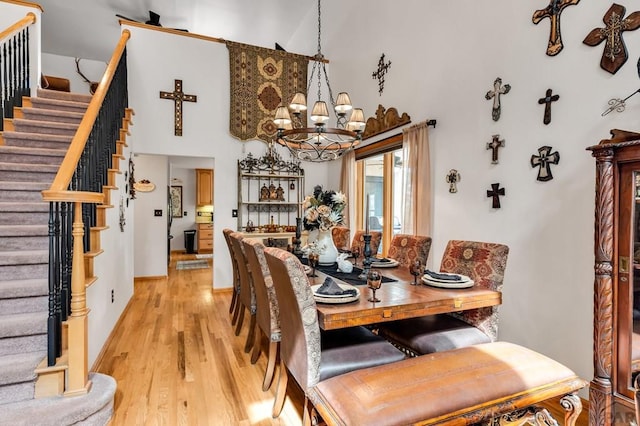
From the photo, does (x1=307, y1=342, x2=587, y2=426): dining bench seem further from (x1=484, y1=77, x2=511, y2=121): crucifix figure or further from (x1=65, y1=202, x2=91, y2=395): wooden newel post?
(x1=484, y1=77, x2=511, y2=121): crucifix figure

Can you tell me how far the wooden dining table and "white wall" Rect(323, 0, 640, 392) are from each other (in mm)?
724

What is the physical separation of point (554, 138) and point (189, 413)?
10.2 ft

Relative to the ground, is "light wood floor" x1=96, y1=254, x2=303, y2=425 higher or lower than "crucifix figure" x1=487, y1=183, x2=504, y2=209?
lower

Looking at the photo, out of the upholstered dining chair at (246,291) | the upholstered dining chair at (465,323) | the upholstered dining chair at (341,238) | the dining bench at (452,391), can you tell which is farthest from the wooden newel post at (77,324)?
the upholstered dining chair at (341,238)

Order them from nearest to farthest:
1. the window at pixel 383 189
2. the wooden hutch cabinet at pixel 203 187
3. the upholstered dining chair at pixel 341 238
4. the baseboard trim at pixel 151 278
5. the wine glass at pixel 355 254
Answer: the wine glass at pixel 355 254 → the upholstered dining chair at pixel 341 238 → the window at pixel 383 189 → the baseboard trim at pixel 151 278 → the wooden hutch cabinet at pixel 203 187

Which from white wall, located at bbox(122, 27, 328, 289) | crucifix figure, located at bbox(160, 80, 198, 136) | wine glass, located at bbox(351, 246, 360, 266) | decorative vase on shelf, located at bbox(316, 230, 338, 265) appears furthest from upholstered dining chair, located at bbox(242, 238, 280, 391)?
crucifix figure, located at bbox(160, 80, 198, 136)

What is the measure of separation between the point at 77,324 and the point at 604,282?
286 cm

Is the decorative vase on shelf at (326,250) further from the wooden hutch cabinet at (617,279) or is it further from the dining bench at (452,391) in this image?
the wooden hutch cabinet at (617,279)

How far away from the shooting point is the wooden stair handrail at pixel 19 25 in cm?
370

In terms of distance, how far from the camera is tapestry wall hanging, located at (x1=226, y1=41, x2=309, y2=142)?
5.39 metres

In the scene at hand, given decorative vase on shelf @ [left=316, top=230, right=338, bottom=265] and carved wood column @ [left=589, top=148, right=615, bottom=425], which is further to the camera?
decorative vase on shelf @ [left=316, top=230, right=338, bottom=265]

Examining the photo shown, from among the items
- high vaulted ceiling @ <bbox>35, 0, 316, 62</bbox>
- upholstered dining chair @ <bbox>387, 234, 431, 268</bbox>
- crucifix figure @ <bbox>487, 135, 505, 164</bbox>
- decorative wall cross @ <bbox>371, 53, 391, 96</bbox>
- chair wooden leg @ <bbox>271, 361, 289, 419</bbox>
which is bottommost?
chair wooden leg @ <bbox>271, 361, 289, 419</bbox>

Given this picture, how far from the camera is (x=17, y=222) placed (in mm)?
2865

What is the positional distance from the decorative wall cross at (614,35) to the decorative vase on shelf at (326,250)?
2217mm
